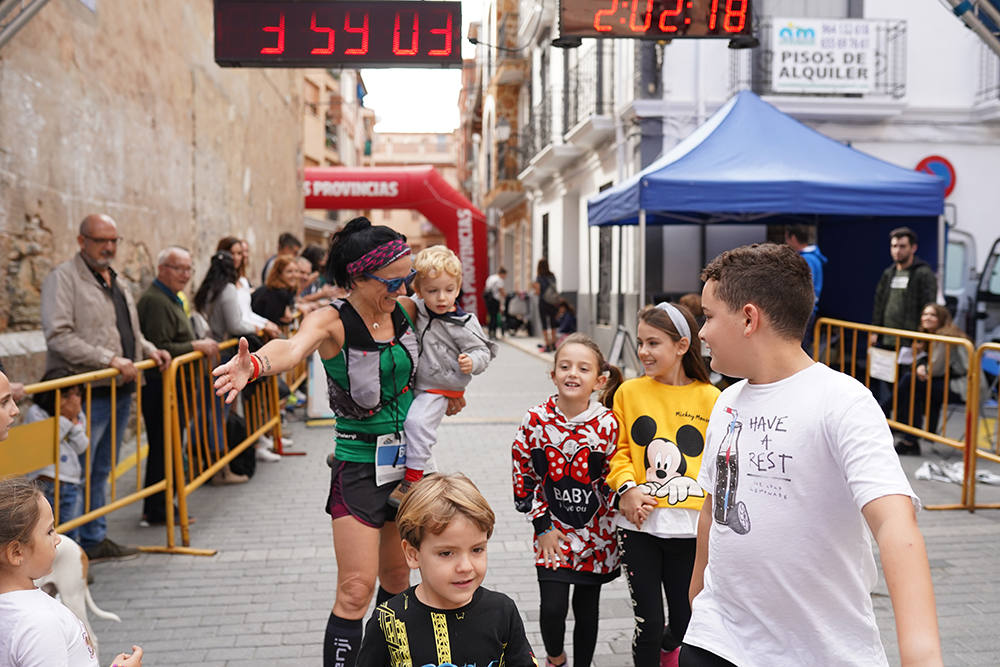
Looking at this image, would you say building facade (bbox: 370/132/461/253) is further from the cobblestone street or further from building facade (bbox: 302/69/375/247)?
the cobblestone street


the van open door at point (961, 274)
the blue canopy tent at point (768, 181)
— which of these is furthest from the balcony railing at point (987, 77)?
the blue canopy tent at point (768, 181)

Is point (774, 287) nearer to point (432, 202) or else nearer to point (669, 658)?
point (669, 658)

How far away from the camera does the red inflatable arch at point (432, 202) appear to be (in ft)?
76.9

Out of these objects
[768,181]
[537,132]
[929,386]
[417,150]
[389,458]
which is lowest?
[929,386]

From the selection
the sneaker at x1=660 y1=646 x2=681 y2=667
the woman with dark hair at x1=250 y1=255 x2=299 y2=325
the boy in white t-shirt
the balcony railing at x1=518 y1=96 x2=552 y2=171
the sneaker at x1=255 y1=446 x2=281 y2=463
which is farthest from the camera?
the balcony railing at x1=518 y1=96 x2=552 y2=171

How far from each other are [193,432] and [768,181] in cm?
602

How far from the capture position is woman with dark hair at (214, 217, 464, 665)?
10.4ft

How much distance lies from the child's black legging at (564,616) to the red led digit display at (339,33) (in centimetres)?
401

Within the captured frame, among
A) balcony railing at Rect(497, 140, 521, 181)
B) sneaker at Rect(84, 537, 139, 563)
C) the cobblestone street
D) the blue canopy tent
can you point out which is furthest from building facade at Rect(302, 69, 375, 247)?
sneaker at Rect(84, 537, 139, 563)

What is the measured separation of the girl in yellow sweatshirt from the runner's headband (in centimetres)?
96

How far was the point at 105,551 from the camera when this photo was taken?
522 centimetres

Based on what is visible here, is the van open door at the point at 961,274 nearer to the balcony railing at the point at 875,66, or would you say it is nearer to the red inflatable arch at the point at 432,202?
the balcony railing at the point at 875,66

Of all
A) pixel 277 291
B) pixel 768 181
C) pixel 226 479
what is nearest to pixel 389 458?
pixel 226 479

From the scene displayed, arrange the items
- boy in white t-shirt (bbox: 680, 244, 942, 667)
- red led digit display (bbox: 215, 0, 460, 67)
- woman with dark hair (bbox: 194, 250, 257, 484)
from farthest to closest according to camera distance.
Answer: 1. woman with dark hair (bbox: 194, 250, 257, 484)
2. red led digit display (bbox: 215, 0, 460, 67)
3. boy in white t-shirt (bbox: 680, 244, 942, 667)
